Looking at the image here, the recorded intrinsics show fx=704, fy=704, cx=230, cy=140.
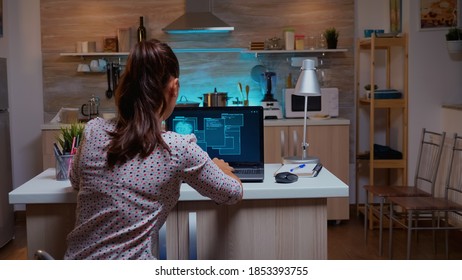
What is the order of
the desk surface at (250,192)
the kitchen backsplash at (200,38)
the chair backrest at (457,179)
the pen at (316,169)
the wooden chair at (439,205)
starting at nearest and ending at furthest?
the desk surface at (250,192), the pen at (316,169), the wooden chair at (439,205), the chair backrest at (457,179), the kitchen backsplash at (200,38)

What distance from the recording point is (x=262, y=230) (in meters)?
2.61

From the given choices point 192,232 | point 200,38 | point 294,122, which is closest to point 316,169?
point 192,232

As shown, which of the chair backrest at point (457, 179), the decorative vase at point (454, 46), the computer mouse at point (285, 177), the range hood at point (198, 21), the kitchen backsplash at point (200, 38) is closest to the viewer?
the computer mouse at point (285, 177)

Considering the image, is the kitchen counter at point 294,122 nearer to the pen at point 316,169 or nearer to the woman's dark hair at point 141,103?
the pen at point 316,169

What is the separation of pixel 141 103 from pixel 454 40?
379cm

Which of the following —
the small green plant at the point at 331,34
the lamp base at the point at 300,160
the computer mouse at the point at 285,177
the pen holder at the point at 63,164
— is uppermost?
the small green plant at the point at 331,34

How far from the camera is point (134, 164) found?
194 centimetres

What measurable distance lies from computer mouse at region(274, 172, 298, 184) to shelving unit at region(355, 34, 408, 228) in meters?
2.74

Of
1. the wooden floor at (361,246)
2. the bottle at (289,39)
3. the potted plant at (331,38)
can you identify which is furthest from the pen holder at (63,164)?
the potted plant at (331,38)

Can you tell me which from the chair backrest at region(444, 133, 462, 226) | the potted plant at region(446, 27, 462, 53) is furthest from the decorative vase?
the chair backrest at region(444, 133, 462, 226)

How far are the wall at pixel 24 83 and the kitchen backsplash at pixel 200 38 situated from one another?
71 millimetres

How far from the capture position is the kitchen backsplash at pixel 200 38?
5789 mm
